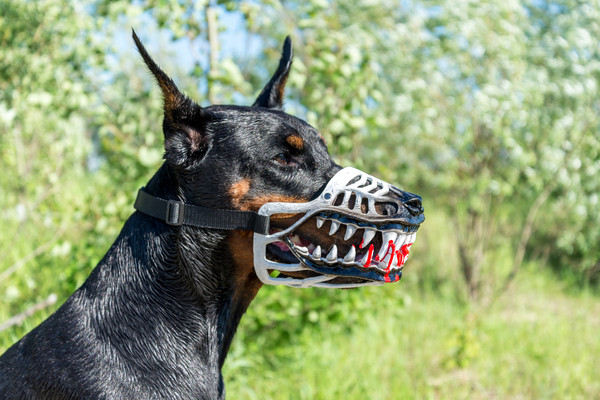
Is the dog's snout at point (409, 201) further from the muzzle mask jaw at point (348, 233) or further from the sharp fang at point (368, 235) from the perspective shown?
the sharp fang at point (368, 235)

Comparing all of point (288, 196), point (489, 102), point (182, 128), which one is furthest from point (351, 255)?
point (489, 102)

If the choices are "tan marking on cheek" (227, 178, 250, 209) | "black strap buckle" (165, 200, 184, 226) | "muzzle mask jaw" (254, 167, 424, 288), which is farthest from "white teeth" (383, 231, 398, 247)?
"black strap buckle" (165, 200, 184, 226)

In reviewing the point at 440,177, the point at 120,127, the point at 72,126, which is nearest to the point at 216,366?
the point at 120,127

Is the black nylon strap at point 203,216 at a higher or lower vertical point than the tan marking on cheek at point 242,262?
higher

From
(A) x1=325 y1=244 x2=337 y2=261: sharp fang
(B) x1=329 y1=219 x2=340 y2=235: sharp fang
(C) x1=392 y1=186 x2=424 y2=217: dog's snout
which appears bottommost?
(A) x1=325 y1=244 x2=337 y2=261: sharp fang

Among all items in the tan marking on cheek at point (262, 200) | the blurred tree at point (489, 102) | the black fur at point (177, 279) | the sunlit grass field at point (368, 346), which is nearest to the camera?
the black fur at point (177, 279)

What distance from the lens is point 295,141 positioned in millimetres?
2115

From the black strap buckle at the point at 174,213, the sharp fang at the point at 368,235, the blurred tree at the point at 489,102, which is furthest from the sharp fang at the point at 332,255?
the blurred tree at the point at 489,102

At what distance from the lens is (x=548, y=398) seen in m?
4.05

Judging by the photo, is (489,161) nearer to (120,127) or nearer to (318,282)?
(120,127)

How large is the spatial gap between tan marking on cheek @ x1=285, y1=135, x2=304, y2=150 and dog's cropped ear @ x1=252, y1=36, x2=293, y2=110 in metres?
0.54

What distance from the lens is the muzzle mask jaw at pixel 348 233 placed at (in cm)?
197

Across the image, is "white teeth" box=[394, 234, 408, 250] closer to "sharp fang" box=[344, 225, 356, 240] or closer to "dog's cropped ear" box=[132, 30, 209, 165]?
"sharp fang" box=[344, 225, 356, 240]

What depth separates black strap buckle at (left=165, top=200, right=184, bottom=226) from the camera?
2.04m
